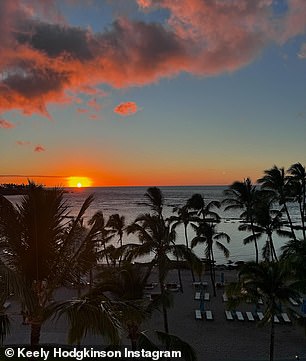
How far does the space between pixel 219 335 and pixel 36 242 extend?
48.0ft

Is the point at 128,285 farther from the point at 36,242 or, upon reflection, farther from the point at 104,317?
the point at 104,317

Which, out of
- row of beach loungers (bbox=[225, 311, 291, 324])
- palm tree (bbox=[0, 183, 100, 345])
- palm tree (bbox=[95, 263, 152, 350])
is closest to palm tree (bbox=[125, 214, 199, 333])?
palm tree (bbox=[95, 263, 152, 350])

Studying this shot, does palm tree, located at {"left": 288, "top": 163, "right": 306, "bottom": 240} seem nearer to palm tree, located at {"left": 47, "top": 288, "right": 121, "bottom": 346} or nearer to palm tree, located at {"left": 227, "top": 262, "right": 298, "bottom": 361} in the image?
palm tree, located at {"left": 227, "top": 262, "right": 298, "bottom": 361}

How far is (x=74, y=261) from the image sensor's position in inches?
313

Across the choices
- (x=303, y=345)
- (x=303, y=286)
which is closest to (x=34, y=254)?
(x=303, y=286)

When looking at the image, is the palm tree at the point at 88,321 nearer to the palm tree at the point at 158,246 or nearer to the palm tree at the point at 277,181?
the palm tree at the point at 158,246

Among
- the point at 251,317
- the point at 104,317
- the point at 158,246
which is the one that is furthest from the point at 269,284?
the point at 104,317

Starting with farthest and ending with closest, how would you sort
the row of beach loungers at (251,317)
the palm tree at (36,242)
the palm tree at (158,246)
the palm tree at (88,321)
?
the row of beach loungers at (251,317)
the palm tree at (158,246)
the palm tree at (36,242)
the palm tree at (88,321)

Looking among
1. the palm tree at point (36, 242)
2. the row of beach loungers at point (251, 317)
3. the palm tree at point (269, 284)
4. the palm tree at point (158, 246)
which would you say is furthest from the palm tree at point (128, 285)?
the row of beach loungers at point (251, 317)

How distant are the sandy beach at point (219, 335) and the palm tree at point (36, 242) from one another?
7.52 metres

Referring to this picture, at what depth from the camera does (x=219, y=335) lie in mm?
18844

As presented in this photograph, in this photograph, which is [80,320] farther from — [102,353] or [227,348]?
[227,348]

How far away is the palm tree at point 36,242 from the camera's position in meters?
7.29

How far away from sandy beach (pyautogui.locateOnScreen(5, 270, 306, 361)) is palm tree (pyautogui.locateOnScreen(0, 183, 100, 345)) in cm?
752
